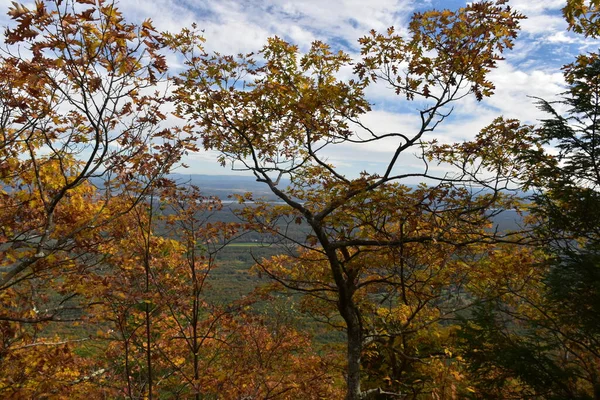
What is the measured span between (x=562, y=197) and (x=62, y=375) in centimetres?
1200

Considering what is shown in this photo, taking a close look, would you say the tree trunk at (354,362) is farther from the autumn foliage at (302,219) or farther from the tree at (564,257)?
the tree at (564,257)

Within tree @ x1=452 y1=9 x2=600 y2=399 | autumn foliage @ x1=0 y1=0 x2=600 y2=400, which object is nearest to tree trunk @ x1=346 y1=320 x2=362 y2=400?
autumn foliage @ x1=0 y1=0 x2=600 y2=400

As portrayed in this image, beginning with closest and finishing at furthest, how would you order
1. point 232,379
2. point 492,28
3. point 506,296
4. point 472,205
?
point 492,28 → point 472,205 → point 232,379 → point 506,296

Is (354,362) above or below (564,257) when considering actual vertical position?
below

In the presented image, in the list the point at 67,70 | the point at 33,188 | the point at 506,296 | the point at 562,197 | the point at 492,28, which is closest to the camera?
the point at 67,70

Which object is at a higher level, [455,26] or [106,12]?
[455,26]

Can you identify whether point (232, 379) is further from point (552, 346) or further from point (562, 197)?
point (562, 197)

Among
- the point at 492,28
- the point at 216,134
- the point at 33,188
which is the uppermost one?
the point at 492,28

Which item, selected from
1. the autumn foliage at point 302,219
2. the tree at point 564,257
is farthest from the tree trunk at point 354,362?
the tree at point 564,257

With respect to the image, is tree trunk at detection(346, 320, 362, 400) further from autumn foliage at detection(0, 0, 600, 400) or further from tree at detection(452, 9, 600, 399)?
tree at detection(452, 9, 600, 399)

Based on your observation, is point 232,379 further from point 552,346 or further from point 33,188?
point 552,346

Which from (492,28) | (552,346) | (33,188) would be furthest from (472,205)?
(33,188)

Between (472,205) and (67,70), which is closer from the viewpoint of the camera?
(67,70)

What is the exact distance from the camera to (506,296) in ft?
28.1
